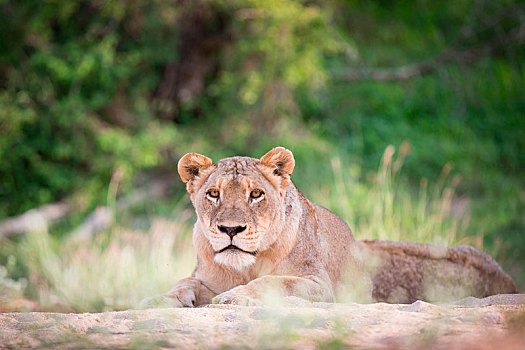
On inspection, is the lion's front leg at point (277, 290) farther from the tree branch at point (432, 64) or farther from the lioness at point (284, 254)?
the tree branch at point (432, 64)

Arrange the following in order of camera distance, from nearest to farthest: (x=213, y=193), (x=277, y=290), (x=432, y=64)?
(x=277, y=290), (x=213, y=193), (x=432, y=64)

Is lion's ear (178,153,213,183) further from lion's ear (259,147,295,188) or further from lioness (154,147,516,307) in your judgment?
lion's ear (259,147,295,188)

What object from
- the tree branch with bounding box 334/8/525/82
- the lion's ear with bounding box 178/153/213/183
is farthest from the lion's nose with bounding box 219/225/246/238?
the tree branch with bounding box 334/8/525/82

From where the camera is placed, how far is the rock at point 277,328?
295 centimetres

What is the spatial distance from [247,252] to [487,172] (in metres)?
11.3

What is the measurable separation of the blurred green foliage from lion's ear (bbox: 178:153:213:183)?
588cm

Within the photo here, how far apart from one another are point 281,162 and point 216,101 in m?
9.19

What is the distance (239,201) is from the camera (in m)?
4.57

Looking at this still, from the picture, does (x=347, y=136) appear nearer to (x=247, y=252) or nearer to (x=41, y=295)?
(x=41, y=295)

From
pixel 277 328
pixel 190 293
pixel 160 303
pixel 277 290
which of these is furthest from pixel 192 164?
pixel 277 328

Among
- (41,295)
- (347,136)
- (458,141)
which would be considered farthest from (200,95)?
(41,295)

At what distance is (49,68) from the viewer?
41.5 feet

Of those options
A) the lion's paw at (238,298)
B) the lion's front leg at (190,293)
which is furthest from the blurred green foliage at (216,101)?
the lion's paw at (238,298)

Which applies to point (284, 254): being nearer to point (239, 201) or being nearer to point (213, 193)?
point (239, 201)
